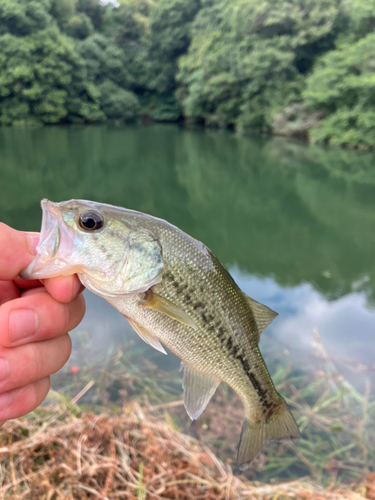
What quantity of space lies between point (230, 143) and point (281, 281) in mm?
21416

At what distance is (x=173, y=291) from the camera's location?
1.57 m

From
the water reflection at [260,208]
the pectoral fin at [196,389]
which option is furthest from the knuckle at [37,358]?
the water reflection at [260,208]

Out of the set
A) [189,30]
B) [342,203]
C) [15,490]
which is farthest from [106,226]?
[189,30]

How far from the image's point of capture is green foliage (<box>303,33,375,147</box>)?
2112 cm

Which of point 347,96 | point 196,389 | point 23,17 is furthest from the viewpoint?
point 23,17

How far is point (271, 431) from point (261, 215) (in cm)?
1006

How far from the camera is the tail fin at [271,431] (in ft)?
5.84

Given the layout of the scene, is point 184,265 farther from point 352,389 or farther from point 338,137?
point 338,137

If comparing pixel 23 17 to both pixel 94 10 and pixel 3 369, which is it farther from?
pixel 3 369

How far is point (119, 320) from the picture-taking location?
5156 millimetres

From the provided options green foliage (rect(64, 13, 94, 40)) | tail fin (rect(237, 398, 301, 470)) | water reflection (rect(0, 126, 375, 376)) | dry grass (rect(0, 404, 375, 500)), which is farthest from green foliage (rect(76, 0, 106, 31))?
tail fin (rect(237, 398, 301, 470))

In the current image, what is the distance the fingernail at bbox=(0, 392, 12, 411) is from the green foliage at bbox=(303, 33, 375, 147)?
24.5 m

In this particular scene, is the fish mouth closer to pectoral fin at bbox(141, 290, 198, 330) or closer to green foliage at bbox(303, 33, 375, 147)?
pectoral fin at bbox(141, 290, 198, 330)

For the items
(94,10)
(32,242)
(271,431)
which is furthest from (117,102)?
(271,431)
